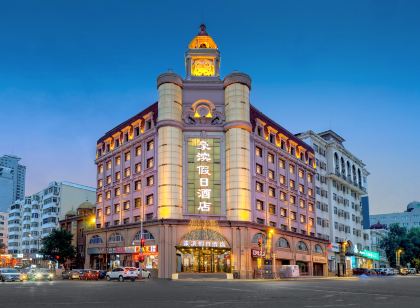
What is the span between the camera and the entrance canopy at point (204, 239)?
66562mm

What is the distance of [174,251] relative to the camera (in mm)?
65938

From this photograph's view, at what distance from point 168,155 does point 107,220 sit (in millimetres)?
21130

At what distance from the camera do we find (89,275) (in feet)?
217

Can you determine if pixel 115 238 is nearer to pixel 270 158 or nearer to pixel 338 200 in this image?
pixel 270 158

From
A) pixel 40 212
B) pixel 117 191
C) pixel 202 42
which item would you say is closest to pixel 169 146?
pixel 117 191

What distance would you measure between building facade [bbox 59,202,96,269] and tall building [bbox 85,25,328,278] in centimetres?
1546

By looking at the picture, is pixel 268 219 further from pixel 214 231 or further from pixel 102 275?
pixel 102 275

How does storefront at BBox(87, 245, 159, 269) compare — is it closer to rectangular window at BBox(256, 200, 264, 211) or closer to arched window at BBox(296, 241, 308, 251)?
rectangular window at BBox(256, 200, 264, 211)

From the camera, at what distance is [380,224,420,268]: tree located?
4742 inches

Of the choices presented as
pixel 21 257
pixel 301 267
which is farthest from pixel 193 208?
pixel 21 257

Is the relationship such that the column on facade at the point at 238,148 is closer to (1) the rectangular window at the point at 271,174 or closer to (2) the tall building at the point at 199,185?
(2) the tall building at the point at 199,185

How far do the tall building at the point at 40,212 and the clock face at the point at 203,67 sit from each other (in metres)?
59.9

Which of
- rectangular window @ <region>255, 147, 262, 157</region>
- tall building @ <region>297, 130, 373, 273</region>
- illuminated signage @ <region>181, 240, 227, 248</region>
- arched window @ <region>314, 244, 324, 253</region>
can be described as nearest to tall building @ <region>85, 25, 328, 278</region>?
illuminated signage @ <region>181, 240, 227, 248</region>

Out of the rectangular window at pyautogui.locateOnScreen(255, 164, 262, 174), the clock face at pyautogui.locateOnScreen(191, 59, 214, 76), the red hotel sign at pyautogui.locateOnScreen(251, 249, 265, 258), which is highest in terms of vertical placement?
the clock face at pyautogui.locateOnScreen(191, 59, 214, 76)
